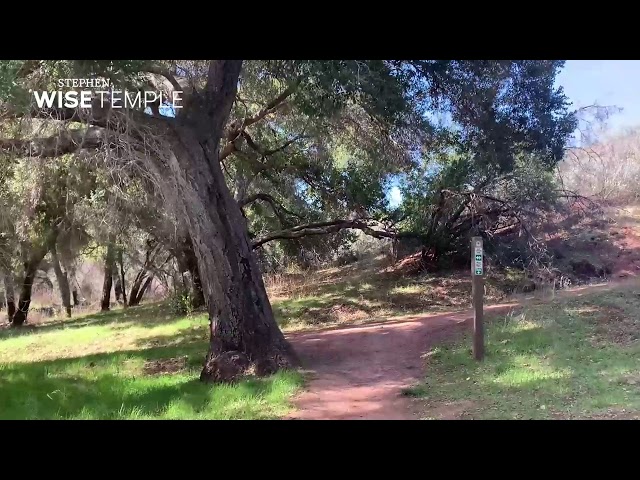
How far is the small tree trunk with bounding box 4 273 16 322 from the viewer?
11.5 meters

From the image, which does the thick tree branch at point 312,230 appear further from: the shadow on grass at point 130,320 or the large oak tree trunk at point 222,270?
the large oak tree trunk at point 222,270

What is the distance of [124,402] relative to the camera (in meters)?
4.83

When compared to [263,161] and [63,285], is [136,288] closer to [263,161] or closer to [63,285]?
[63,285]

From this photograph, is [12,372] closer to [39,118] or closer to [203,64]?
[39,118]

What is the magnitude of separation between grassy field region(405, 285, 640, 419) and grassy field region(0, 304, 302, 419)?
4.69ft

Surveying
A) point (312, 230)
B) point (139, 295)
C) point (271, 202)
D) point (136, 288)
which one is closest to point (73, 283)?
point (139, 295)

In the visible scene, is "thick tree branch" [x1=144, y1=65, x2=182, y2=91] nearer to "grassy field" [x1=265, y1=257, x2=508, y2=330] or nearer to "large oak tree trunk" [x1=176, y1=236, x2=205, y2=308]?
"grassy field" [x1=265, y1=257, x2=508, y2=330]

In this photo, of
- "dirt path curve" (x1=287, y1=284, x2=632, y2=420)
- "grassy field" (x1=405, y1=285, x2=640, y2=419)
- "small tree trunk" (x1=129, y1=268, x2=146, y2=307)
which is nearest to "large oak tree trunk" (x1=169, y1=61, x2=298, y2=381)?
"dirt path curve" (x1=287, y1=284, x2=632, y2=420)

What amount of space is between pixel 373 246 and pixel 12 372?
6719 millimetres

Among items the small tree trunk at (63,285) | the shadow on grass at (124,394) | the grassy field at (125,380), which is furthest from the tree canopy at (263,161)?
the small tree trunk at (63,285)

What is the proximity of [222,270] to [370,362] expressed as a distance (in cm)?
183

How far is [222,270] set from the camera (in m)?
5.96

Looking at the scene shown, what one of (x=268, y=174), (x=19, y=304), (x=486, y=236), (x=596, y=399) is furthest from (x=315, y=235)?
(x=19, y=304)

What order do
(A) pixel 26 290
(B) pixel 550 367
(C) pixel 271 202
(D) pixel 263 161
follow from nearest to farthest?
1. (B) pixel 550 367
2. (D) pixel 263 161
3. (C) pixel 271 202
4. (A) pixel 26 290
